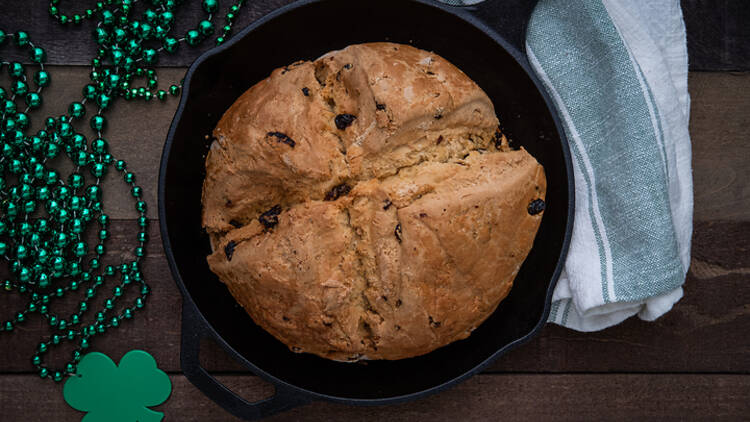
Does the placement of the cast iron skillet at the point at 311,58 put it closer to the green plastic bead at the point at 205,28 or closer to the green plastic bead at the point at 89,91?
the green plastic bead at the point at 205,28

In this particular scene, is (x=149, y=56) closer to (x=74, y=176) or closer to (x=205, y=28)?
(x=205, y=28)

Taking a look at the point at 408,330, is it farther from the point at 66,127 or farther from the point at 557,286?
the point at 66,127

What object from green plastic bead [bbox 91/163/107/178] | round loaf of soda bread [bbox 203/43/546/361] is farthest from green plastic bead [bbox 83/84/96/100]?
round loaf of soda bread [bbox 203/43/546/361]

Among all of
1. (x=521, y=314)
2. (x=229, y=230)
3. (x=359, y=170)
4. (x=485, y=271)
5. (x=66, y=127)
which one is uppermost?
(x=66, y=127)

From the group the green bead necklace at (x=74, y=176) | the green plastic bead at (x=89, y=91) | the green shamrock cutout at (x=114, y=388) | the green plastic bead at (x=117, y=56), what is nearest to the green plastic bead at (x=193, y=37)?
the green bead necklace at (x=74, y=176)

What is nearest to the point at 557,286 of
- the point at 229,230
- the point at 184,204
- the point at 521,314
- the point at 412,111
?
the point at 521,314

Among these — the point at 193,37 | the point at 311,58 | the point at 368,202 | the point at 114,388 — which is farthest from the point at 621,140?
the point at 114,388
